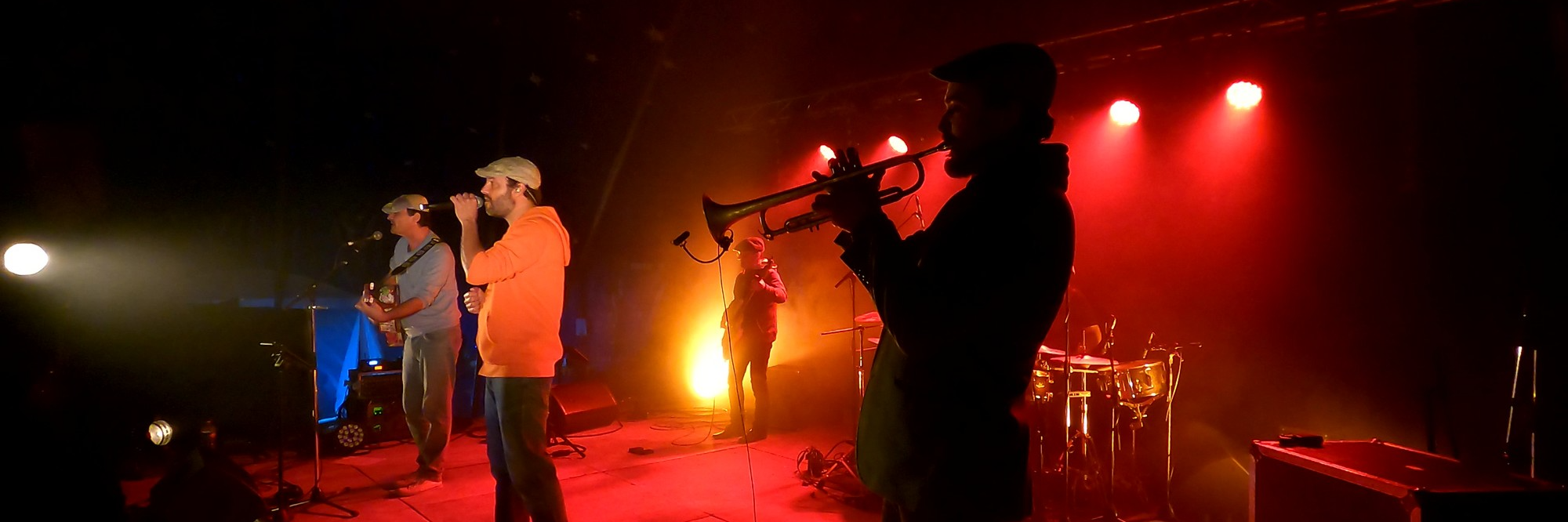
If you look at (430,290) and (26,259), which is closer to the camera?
(26,259)

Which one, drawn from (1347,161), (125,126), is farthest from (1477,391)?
(125,126)

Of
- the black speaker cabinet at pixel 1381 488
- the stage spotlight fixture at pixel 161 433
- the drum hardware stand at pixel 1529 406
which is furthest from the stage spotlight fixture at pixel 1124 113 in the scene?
the stage spotlight fixture at pixel 161 433

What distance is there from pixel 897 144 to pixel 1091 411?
157 inches

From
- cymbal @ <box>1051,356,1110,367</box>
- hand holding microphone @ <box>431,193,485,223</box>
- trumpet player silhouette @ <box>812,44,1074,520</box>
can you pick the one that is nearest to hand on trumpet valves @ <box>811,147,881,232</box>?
trumpet player silhouette @ <box>812,44,1074,520</box>

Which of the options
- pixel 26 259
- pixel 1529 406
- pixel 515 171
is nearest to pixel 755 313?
pixel 515 171

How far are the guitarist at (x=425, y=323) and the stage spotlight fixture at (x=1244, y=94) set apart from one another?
649cm

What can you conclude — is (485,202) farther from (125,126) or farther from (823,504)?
(125,126)

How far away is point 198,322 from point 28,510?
6872 mm

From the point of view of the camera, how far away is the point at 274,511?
16.4ft

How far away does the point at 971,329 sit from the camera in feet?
5.18

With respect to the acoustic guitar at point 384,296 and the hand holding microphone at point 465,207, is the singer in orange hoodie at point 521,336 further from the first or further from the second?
the acoustic guitar at point 384,296

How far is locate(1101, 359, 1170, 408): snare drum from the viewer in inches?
203

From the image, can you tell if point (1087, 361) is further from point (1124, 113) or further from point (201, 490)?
point (201, 490)

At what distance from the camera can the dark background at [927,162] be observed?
509 cm
